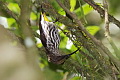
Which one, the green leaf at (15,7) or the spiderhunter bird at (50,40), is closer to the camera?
the spiderhunter bird at (50,40)

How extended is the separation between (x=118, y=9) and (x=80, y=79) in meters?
0.80

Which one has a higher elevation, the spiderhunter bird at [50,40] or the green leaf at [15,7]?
the green leaf at [15,7]

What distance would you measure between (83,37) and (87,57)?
2.7 inches

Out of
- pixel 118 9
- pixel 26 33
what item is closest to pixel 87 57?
pixel 26 33

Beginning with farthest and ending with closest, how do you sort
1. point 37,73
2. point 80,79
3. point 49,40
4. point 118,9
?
point 118,9, point 80,79, point 49,40, point 37,73

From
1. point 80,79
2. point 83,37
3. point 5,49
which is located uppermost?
point 5,49

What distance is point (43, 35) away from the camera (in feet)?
2.29

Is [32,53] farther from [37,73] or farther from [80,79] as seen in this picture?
[80,79]

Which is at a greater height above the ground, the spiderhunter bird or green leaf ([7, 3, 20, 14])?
green leaf ([7, 3, 20, 14])

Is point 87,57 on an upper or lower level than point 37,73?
lower

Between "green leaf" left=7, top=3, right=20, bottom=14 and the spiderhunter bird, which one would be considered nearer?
the spiderhunter bird

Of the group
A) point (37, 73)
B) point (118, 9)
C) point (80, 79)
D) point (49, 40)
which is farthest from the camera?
point (118, 9)

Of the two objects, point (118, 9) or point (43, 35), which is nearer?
point (43, 35)

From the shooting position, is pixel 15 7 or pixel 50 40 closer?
pixel 50 40
